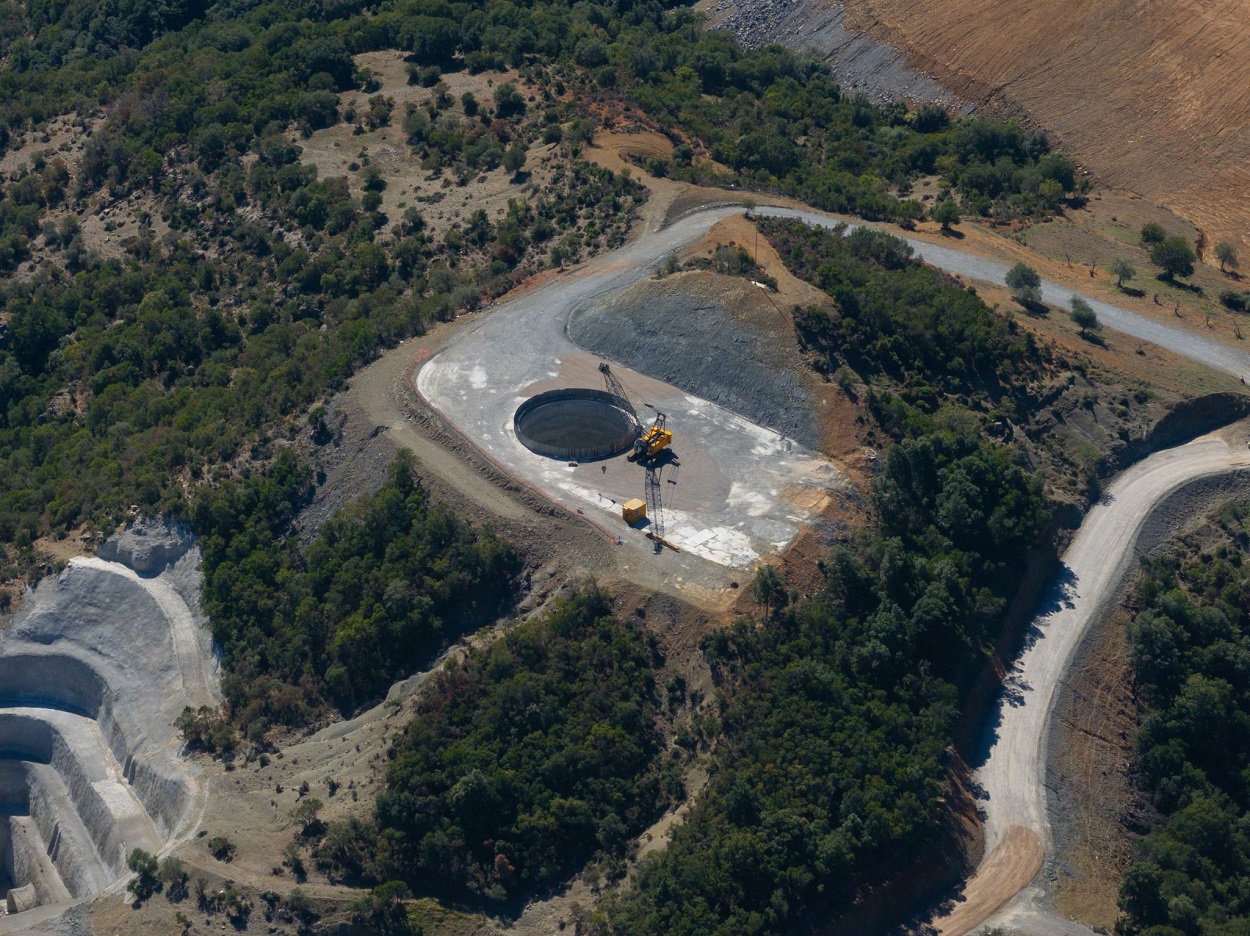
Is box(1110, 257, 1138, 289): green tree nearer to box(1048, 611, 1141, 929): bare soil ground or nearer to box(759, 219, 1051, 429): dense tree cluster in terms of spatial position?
box(759, 219, 1051, 429): dense tree cluster

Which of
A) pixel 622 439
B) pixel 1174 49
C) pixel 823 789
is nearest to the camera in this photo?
pixel 823 789

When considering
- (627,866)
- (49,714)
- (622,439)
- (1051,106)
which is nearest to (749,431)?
(622,439)

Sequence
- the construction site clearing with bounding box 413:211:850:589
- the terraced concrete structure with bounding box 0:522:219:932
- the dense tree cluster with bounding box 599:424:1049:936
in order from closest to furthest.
Result: the dense tree cluster with bounding box 599:424:1049:936, the terraced concrete structure with bounding box 0:522:219:932, the construction site clearing with bounding box 413:211:850:589

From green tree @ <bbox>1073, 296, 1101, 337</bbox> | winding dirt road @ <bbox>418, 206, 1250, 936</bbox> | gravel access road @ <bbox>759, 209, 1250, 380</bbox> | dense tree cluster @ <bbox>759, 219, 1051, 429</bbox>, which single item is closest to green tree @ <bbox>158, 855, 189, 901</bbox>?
winding dirt road @ <bbox>418, 206, 1250, 936</bbox>

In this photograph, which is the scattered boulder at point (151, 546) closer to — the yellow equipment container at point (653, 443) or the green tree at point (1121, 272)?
the yellow equipment container at point (653, 443)

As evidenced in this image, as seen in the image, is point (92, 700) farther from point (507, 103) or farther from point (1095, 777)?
point (507, 103)

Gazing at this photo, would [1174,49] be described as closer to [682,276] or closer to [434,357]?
[682,276]
